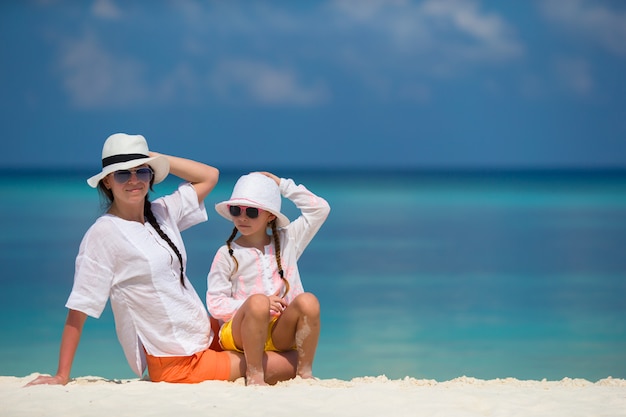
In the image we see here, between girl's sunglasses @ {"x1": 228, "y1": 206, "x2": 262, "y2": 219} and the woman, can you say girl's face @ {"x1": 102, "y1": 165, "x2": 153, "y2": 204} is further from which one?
girl's sunglasses @ {"x1": 228, "y1": 206, "x2": 262, "y2": 219}

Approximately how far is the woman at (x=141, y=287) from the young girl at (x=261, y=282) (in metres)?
0.09

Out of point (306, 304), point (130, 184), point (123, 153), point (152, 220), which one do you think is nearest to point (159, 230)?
point (152, 220)

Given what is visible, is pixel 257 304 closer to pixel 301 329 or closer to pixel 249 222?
pixel 301 329

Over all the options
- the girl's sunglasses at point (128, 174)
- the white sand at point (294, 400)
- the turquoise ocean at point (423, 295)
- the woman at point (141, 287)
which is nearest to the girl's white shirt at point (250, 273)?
the woman at point (141, 287)

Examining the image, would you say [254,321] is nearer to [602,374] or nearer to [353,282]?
[602,374]

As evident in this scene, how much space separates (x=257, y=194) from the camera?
4.56 metres

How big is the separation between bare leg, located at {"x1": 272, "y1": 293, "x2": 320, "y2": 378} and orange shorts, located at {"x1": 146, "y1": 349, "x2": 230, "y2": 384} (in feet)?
0.85

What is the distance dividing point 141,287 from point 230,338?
0.47 metres

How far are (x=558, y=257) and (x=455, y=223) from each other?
582cm

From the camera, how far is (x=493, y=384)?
4738 millimetres

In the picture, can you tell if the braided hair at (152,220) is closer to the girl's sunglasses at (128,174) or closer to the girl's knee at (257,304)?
the girl's sunglasses at (128,174)

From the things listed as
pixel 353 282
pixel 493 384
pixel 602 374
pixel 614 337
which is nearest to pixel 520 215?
pixel 353 282

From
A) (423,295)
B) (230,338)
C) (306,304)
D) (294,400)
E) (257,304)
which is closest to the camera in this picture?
(294,400)

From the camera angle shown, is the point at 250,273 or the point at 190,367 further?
the point at 250,273
